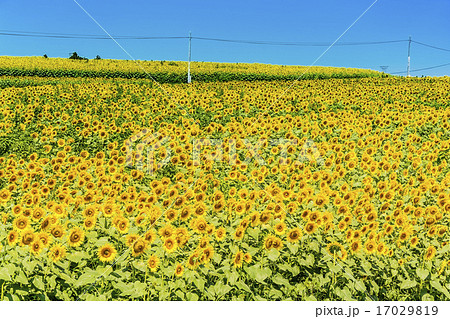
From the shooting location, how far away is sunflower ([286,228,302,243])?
4.12 metres

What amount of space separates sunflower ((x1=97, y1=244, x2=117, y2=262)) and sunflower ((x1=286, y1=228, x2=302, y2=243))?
1.84 meters

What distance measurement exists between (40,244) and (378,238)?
363cm

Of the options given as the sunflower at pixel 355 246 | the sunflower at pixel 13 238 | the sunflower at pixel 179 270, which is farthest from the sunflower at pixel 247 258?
the sunflower at pixel 13 238

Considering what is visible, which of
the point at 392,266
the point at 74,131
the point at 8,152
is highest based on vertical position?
the point at 74,131

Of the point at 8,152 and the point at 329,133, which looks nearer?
the point at 8,152

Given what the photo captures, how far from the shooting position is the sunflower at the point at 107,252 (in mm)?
3896

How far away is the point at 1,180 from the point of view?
697 centimetres

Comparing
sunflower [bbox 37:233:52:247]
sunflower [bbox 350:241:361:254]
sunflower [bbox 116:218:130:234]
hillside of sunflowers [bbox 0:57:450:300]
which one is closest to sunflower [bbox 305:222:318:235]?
hillside of sunflowers [bbox 0:57:450:300]

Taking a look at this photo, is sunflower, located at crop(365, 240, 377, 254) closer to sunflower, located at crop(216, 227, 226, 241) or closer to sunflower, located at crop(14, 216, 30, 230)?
sunflower, located at crop(216, 227, 226, 241)

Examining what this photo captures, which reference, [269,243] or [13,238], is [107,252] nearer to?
[13,238]

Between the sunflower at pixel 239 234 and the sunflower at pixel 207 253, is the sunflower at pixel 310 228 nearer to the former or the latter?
the sunflower at pixel 239 234

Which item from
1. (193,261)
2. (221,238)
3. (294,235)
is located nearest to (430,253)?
(294,235)

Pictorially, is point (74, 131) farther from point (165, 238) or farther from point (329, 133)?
point (165, 238)
